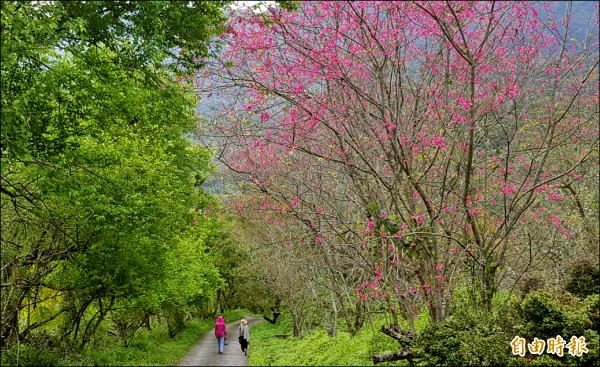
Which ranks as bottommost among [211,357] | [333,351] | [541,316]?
[211,357]

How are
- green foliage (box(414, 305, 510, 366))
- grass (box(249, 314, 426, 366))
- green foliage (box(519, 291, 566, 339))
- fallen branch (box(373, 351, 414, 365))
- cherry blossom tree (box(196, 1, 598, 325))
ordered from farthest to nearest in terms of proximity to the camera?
grass (box(249, 314, 426, 366))
fallen branch (box(373, 351, 414, 365))
cherry blossom tree (box(196, 1, 598, 325))
green foliage (box(519, 291, 566, 339))
green foliage (box(414, 305, 510, 366))

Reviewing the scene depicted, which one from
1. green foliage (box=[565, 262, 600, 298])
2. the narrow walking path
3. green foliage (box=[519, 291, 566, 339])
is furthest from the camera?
the narrow walking path

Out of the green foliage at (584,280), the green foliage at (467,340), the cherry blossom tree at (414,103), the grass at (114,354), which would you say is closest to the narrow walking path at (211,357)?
the grass at (114,354)

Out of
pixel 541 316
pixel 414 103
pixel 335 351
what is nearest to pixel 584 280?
pixel 541 316

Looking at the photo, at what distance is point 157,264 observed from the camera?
1209 centimetres

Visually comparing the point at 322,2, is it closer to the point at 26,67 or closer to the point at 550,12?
the point at 550,12

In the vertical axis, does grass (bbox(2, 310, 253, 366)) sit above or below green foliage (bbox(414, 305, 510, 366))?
below

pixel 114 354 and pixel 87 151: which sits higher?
pixel 87 151

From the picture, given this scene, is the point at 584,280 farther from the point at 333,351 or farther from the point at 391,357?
the point at 333,351

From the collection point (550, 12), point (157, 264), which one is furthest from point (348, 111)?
point (157, 264)

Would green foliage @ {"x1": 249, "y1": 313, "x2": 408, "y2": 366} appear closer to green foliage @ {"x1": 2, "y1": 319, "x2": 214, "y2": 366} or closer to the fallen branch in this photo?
the fallen branch

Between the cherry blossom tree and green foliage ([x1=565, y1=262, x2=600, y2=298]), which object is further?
green foliage ([x1=565, y1=262, x2=600, y2=298])

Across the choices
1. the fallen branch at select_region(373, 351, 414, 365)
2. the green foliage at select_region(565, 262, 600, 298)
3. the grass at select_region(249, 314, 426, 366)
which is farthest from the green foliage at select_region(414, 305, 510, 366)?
the green foliage at select_region(565, 262, 600, 298)

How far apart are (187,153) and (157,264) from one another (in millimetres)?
10406
